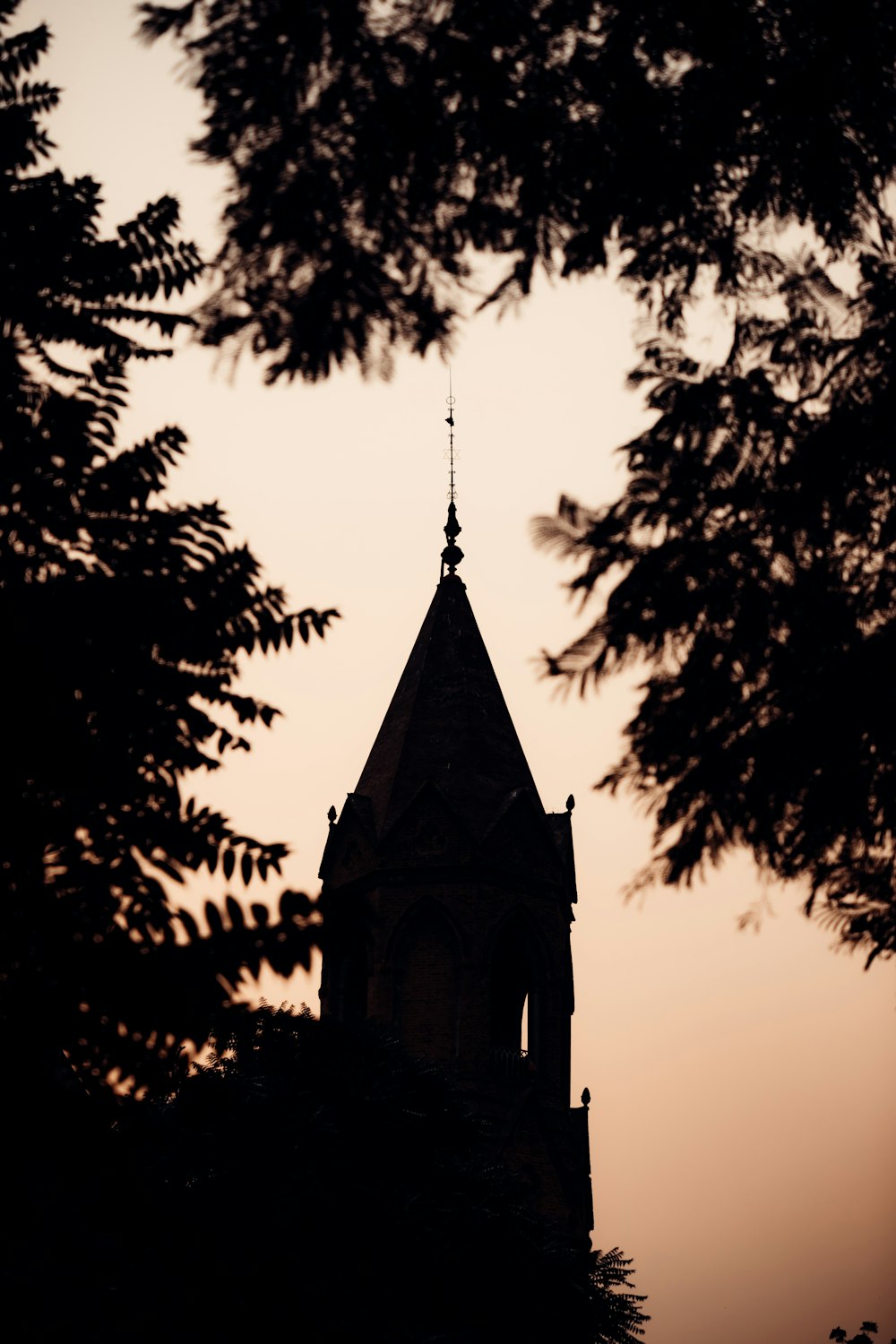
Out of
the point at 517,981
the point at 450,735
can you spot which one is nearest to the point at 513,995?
the point at 517,981

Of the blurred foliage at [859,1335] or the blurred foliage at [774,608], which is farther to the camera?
the blurred foliage at [859,1335]

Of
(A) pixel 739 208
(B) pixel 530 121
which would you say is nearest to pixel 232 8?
(B) pixel 530 121

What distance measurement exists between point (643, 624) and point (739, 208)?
4.98 ft

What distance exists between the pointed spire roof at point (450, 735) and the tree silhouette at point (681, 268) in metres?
26.6

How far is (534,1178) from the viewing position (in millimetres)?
31031

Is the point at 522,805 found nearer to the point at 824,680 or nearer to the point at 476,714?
the point at 476,714

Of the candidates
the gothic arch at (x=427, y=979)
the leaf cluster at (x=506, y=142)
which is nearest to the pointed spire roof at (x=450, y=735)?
the gothic arch at (x=427, y=979)

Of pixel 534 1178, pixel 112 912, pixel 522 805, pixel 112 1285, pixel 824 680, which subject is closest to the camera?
pixel 824 680

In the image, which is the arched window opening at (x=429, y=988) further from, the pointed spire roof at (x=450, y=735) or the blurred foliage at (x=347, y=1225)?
the blurred foliage at (x=347, y=1225)

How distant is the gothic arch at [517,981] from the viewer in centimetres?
3246

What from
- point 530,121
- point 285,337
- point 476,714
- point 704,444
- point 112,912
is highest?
point 476,714

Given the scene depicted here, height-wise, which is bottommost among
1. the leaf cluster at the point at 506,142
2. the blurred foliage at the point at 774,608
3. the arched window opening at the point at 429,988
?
the blurred foliage at the point at 774,608

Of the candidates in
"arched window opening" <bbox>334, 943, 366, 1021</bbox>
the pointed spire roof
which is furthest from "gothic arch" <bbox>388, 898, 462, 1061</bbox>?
the pointed spire roof

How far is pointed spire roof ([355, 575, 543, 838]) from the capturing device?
33.1 m
